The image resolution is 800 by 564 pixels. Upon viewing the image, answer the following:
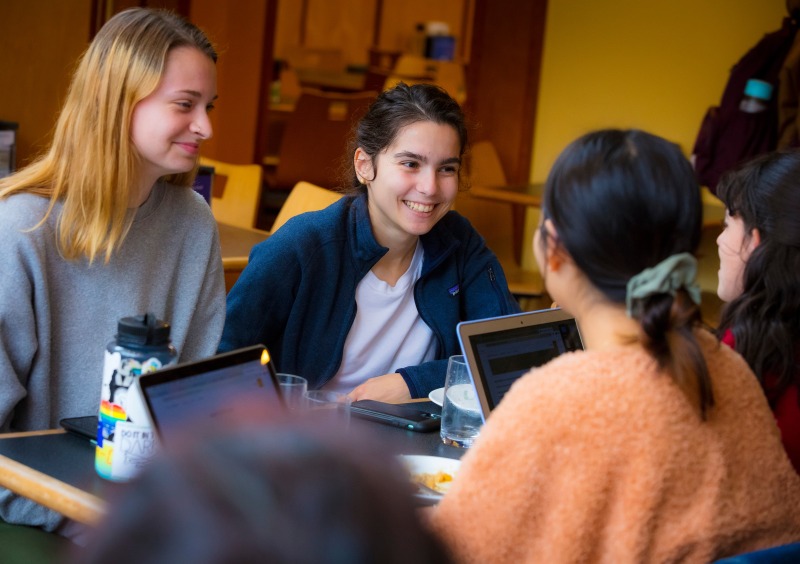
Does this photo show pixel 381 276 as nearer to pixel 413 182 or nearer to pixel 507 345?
pixel 413 182

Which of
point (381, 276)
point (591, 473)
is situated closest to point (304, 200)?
point (381, 276)

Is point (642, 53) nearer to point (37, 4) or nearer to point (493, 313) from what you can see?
point (37, 4)

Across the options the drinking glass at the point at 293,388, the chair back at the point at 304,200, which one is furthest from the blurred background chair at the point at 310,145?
the drinking glass at the point at 293,388

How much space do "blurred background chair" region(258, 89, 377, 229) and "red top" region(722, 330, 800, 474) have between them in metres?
4.24

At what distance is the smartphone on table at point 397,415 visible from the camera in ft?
6.08

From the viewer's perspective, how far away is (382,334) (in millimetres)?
2361

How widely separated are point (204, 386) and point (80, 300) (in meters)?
0.49

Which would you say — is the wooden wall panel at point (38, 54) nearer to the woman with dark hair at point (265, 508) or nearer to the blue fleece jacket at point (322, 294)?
the blue fleece jacket at point (322, 294)

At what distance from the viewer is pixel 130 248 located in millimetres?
1857

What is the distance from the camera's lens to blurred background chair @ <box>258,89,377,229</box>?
229 inches

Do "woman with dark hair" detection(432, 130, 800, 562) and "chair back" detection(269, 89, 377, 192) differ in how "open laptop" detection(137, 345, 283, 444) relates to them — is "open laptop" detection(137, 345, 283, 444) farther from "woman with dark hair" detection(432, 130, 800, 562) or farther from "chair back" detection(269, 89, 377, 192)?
"chair back" detection(269, 89, 377, 192)

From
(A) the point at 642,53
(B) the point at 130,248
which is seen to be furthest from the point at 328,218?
(A) the point at 642,53

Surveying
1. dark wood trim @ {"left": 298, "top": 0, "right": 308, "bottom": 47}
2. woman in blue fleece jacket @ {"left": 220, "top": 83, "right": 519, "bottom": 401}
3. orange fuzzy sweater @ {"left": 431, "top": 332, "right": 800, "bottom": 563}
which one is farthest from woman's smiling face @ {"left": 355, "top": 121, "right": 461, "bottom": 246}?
dark wood trim @ {"left": 298, "top": 0, "right": 308, "bottom": 47}

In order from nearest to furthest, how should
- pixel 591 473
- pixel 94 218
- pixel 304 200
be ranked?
pixel 591 473 < pixel 94 218 < pixel 304 200
